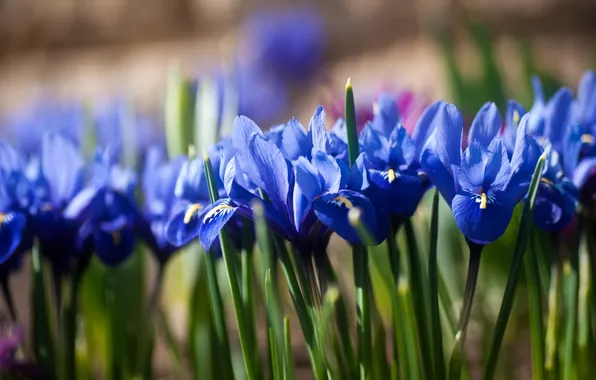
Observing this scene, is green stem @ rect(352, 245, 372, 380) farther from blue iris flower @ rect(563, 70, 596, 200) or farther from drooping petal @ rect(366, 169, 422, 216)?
blue iris flower @ rect(563, 70, 596, 200)

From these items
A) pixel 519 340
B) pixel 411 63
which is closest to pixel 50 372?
pixel 519 340

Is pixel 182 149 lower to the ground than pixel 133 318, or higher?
higher

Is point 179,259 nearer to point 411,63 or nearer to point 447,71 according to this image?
point 447,71

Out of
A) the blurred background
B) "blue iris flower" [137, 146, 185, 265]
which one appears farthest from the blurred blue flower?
"blue iris flower" [137, 146, 185, 265]

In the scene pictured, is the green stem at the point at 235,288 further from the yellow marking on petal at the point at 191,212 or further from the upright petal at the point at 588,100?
the upright petal at the point at 588,100

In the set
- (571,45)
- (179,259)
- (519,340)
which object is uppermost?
(571,45)

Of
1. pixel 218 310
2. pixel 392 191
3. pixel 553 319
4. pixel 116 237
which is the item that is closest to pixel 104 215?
pixel 116 237
